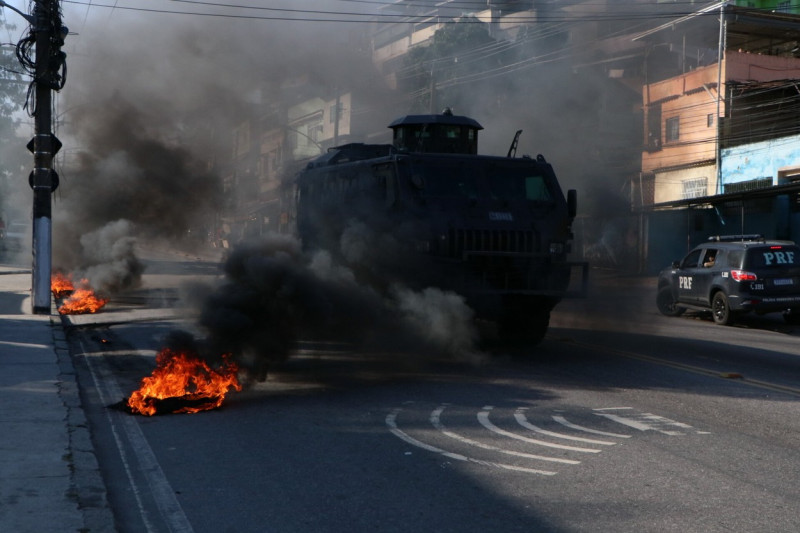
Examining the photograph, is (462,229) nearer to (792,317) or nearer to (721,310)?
(721,310)

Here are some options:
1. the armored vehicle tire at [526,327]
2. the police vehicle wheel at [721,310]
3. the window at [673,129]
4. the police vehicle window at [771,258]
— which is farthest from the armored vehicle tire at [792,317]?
the window at [673,129]

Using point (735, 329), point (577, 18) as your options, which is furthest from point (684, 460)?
point (577, 18)

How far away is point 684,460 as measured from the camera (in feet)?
19.2

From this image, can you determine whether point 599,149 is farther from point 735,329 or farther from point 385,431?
point 385,431

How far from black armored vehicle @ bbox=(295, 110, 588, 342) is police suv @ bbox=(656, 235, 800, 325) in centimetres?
665

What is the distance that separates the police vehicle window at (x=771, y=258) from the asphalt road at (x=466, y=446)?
5885 mm

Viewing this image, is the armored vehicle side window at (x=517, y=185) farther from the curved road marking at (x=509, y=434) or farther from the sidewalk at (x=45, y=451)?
the sidewalk at (x=45, y=451)

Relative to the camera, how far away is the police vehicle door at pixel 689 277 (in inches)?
710

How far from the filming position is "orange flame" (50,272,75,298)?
68.3 feet

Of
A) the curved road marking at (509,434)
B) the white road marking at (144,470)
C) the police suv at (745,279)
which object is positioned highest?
the police suv at (745,279)

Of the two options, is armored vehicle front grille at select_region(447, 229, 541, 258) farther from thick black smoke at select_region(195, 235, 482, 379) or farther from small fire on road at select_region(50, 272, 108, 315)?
small fire on road at select_region(50, 272, 108, 315)

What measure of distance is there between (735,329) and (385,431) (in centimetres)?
1142

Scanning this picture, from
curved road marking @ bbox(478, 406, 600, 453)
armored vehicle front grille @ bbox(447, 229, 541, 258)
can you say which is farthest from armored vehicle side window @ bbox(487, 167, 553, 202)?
curved road marking @ bbox(478, 406, 600, 453)

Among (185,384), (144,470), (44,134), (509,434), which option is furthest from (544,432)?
(44,134)
